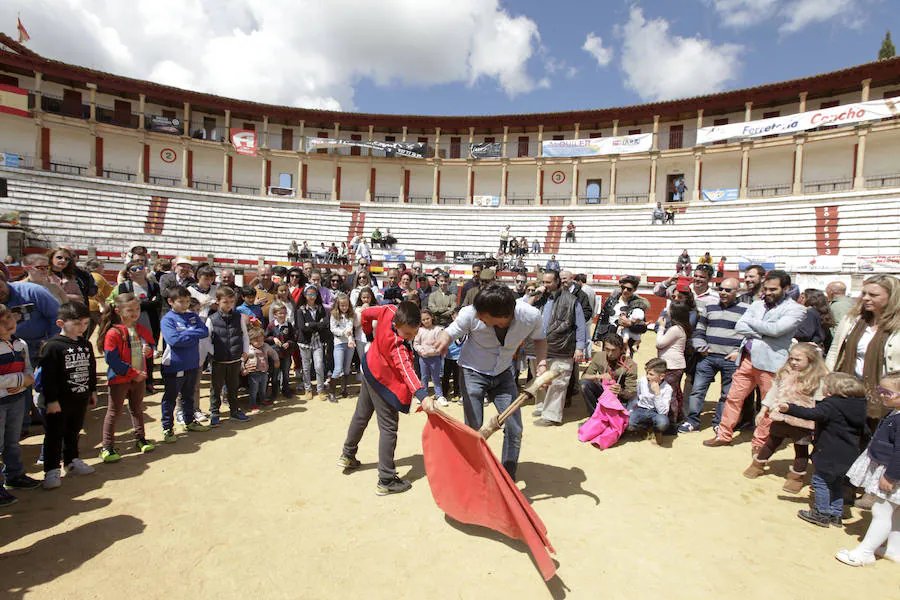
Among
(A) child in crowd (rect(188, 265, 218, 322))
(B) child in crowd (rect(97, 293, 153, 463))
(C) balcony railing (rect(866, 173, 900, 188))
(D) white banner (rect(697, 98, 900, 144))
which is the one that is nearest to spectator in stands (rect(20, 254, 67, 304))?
(B) child in crowd (rect(97, 293, 153, 463))

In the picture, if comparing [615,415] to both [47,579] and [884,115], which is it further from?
[884,115]

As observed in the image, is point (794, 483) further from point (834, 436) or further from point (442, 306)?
point (442, 306)

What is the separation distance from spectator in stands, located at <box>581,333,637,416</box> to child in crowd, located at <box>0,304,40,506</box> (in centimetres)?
628

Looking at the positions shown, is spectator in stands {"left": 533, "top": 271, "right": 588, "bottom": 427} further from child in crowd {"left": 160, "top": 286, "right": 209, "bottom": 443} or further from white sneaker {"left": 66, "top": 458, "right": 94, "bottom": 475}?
white sneaker {"left": 66, "top": 458, "right": 94, "bottom": 475}

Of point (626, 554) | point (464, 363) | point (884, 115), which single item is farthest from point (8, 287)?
point (884, 115)

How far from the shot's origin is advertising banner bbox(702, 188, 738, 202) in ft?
82.2

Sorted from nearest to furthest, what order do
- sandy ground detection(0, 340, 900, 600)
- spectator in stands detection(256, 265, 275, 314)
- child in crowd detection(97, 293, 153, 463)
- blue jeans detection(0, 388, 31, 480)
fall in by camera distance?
sandy ground detection(0, 340, 900, 600), blue jeans detection(0, 388, 31, 480), child in crowd detection(97, 293, 153, 463), spectator in stands detection(256, 265, 275, 314)

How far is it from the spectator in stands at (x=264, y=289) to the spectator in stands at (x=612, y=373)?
5.59 m

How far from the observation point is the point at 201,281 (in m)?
6.92

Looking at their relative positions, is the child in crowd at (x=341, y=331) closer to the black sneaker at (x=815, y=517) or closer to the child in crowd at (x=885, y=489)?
the black sneaker at (x=815, y=517)

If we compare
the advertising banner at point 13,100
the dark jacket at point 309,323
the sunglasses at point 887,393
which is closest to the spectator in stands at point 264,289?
the dark jacket at point 309,323

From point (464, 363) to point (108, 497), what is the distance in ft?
11.6

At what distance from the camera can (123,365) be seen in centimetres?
471

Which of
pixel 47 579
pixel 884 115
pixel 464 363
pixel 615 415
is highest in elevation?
pixel 884 115
